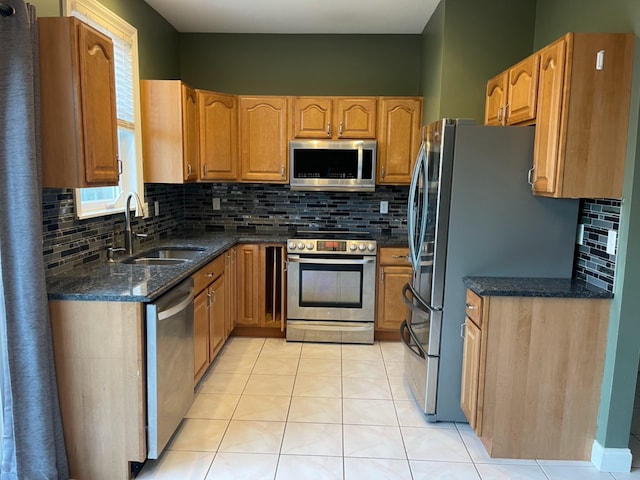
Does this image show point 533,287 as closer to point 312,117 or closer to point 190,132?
point 312,117

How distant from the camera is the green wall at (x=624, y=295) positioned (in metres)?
2.10

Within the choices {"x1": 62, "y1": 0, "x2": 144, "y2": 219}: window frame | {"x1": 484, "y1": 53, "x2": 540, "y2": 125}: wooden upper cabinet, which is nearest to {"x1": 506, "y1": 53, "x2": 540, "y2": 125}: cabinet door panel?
{"x1": 484, "y1": 53, "x2": 540, "y2": 125}: wooden upper cabinet

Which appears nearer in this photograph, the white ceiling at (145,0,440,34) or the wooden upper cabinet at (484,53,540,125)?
the wooden upper cabinet at (484,53,540,125)

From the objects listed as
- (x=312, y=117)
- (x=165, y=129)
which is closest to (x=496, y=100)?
(x=312, y=117)

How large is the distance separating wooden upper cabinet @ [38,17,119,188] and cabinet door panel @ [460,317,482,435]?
6.71 feet

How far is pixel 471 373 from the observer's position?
2.46 m

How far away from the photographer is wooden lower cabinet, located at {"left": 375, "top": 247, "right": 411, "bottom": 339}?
388 centimetres

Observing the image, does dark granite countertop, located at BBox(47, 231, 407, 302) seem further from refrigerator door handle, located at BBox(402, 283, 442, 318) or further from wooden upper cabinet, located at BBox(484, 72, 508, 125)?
wooden upper cabinet, located at BBox(484, 72, 508, 125)

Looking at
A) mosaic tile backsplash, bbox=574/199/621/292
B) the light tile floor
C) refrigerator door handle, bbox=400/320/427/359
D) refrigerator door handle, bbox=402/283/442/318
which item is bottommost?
the light tile floor

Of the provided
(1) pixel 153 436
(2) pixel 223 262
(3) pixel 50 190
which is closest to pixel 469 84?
(2) pixel 223 262

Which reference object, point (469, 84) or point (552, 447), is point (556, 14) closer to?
point (469, 84)

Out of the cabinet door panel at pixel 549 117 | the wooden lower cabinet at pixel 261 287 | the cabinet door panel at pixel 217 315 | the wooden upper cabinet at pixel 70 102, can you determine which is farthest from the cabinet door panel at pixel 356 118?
the wooden upper cabinet at pixel 70 102

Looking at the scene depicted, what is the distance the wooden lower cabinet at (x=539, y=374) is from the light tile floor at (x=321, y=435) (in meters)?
0.12

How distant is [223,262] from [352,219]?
1468mm
